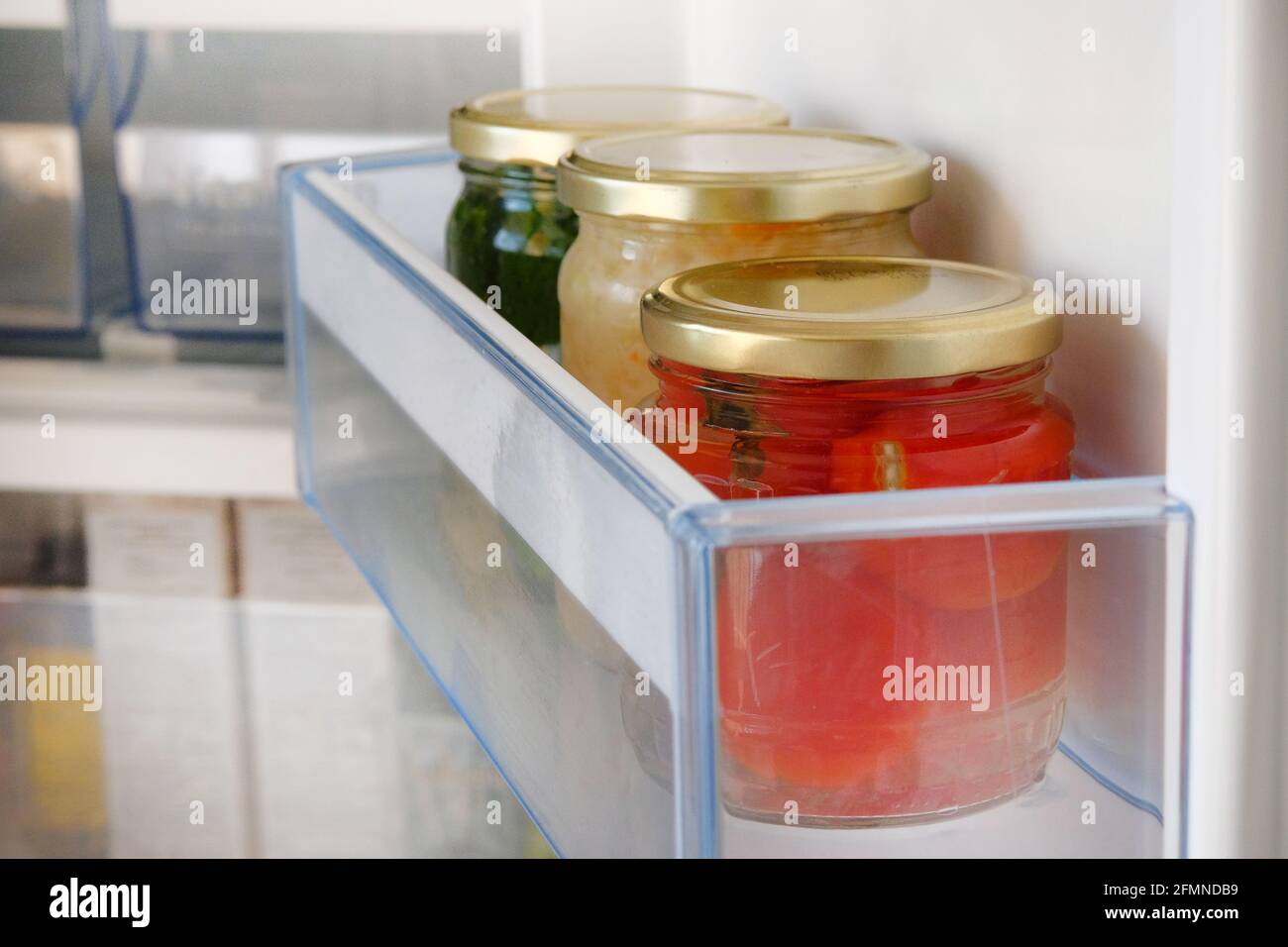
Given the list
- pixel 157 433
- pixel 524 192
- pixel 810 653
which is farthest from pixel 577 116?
pixel 157 433

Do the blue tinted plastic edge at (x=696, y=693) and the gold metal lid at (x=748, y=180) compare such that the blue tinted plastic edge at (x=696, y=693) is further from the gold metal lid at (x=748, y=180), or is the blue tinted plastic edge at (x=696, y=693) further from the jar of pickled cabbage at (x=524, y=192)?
the jar of pickled cabbage at (x=524, y=192)

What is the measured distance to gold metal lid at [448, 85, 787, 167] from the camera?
52 centimetres

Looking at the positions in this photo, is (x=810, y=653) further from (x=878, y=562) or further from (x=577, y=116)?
(x=577, y=116)

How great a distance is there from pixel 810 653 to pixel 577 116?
0.32 metres

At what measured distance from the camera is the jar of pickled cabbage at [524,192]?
526 millimetres

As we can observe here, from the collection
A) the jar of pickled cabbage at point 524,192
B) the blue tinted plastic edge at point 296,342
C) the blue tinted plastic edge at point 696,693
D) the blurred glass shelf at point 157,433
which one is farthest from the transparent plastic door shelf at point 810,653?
the blurred glass shelf at point 157,433

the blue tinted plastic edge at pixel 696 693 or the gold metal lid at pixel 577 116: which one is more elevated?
the gold metal lid at pixel 577 116

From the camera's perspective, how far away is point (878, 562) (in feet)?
0.95

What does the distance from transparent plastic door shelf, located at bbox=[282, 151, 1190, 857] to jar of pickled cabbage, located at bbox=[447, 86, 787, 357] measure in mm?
111

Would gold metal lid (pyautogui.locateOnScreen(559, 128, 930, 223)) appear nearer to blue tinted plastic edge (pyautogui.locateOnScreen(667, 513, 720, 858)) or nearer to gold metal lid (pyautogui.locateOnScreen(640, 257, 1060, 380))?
gold metal lid (pyautogui.locateOnScreen(640, 257, 1060, 380))

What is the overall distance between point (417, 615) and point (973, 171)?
0.23 metres

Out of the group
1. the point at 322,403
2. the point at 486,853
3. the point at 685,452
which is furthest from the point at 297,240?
the point at 486,853

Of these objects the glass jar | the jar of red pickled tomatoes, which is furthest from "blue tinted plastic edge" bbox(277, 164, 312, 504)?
the jar of red pickled tomatoes

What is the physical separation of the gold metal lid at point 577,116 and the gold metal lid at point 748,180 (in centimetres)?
6
